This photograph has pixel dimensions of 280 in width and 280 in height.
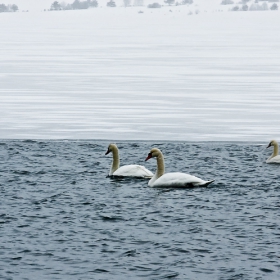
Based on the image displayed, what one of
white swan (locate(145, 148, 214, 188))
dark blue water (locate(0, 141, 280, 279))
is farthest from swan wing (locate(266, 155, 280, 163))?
white swan (locate(145, 148, 214, 188))

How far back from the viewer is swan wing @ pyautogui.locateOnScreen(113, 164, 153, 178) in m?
15.3

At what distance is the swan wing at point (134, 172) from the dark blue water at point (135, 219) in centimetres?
19

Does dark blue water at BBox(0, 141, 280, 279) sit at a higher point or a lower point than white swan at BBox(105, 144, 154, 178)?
lower

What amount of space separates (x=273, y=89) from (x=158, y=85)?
4904 mm

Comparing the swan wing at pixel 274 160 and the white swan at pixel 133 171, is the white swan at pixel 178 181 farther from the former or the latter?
the swan wing at pixel 274 160

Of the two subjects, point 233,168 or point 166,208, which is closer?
point 166,208

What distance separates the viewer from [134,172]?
606 inches

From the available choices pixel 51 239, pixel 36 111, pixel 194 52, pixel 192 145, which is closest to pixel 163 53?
pixel 194 52

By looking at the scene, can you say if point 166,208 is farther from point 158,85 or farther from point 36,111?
point 158,85

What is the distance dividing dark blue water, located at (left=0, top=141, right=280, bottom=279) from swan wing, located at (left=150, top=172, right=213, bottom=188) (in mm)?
120

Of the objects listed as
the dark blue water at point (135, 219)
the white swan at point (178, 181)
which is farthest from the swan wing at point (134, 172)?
the white swan at point (178, 181)

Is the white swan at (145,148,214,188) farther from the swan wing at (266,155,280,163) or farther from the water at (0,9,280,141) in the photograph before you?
the water at (0,9,280,141)

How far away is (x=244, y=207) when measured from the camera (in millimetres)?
12891

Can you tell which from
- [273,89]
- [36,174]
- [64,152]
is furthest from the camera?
[273,89]
